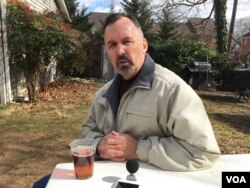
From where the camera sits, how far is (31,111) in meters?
7.64

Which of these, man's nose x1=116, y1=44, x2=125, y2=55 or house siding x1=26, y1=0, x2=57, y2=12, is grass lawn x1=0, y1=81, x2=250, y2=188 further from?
house siding x1=26, y1=0, x2=57, y2=12

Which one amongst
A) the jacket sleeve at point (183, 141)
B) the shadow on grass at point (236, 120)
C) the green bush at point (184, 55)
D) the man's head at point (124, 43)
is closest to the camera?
the jacket sleeve at point (183, 141)

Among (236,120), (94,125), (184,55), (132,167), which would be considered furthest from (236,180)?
(184,55)

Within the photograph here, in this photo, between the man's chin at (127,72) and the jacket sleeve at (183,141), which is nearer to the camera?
the jacket sleeve at (183,141)

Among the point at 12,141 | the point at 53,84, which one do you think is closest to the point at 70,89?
the point at 53,84

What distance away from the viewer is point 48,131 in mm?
6074

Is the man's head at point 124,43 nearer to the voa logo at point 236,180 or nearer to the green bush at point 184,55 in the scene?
the voa logo at point 236,180

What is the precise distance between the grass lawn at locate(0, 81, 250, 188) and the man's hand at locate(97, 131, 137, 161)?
2.38 metres

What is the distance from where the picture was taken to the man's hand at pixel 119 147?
5.94 feet

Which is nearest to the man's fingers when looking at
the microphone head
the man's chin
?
the microphone head

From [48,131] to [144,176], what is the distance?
15.3 feet

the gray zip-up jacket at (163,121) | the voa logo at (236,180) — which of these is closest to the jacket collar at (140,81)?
the gray zip-up jacket at (163,121)

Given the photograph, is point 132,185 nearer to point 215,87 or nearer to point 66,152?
point 66,152

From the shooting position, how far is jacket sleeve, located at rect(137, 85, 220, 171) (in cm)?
169
